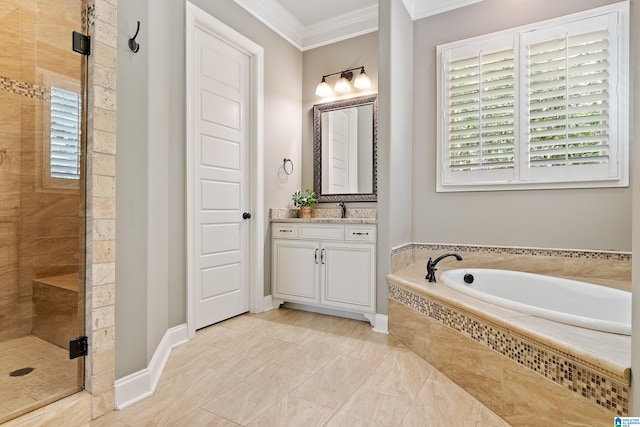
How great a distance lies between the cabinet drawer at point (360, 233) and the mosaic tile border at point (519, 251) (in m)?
0.22

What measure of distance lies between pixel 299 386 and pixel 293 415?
0.27 metres

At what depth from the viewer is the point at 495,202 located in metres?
2.94

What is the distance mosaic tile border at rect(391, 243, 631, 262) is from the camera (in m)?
2.54

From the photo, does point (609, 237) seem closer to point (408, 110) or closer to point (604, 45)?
point (604, 45)

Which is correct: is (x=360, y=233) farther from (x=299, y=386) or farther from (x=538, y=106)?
(x=538, y=106)

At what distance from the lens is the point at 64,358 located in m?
1.63

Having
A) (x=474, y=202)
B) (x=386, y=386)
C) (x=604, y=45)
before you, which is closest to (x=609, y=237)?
(x=474, y=202)

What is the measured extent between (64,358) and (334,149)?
279 cm

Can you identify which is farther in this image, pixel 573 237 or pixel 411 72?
pixel 411 72

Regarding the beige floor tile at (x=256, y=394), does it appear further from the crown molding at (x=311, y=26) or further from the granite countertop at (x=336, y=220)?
the crown molding at (x=311, y=26)

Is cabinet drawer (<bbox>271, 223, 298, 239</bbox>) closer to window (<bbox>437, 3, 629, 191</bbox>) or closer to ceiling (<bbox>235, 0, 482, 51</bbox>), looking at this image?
window (<bbox>437, 3, 629, 191</bbox>)

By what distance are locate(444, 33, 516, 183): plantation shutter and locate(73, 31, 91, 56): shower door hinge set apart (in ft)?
8.85

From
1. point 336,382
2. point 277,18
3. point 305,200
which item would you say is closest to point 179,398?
point 336,382

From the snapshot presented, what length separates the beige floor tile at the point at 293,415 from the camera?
156 cm
